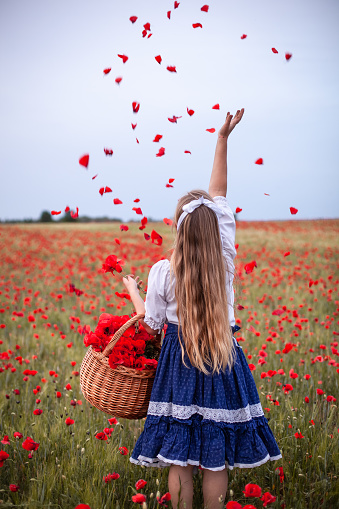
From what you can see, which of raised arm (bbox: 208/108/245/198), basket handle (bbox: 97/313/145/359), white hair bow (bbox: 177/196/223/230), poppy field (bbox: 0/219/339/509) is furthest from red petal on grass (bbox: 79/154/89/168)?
basket handle (bbox: 97/313/145/359)

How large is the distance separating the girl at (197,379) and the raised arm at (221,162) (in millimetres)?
515

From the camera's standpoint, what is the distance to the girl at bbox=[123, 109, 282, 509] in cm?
249

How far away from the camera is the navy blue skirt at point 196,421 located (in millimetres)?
2463

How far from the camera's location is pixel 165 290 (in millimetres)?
2627

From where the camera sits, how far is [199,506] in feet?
9.15

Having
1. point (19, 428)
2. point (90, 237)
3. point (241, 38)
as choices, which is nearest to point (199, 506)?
point (19, 428)

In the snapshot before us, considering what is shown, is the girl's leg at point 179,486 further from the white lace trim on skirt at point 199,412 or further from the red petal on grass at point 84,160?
the red petal on grass at point 84,160

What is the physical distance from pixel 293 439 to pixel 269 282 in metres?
7.25

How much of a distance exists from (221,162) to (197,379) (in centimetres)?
155

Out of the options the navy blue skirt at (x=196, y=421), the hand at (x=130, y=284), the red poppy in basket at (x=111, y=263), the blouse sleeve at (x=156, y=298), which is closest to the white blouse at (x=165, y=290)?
the blouse sleeve at (x=156, y=298)

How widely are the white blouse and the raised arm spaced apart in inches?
15.7

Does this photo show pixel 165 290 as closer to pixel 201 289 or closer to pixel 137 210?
pixel 201 289

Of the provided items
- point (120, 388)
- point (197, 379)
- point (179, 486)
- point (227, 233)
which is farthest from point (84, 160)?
point (179, 486)

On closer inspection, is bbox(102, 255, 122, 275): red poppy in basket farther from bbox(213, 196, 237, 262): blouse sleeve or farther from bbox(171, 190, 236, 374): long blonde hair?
bbox(213, 196, 237, 262): blouse sleeve
